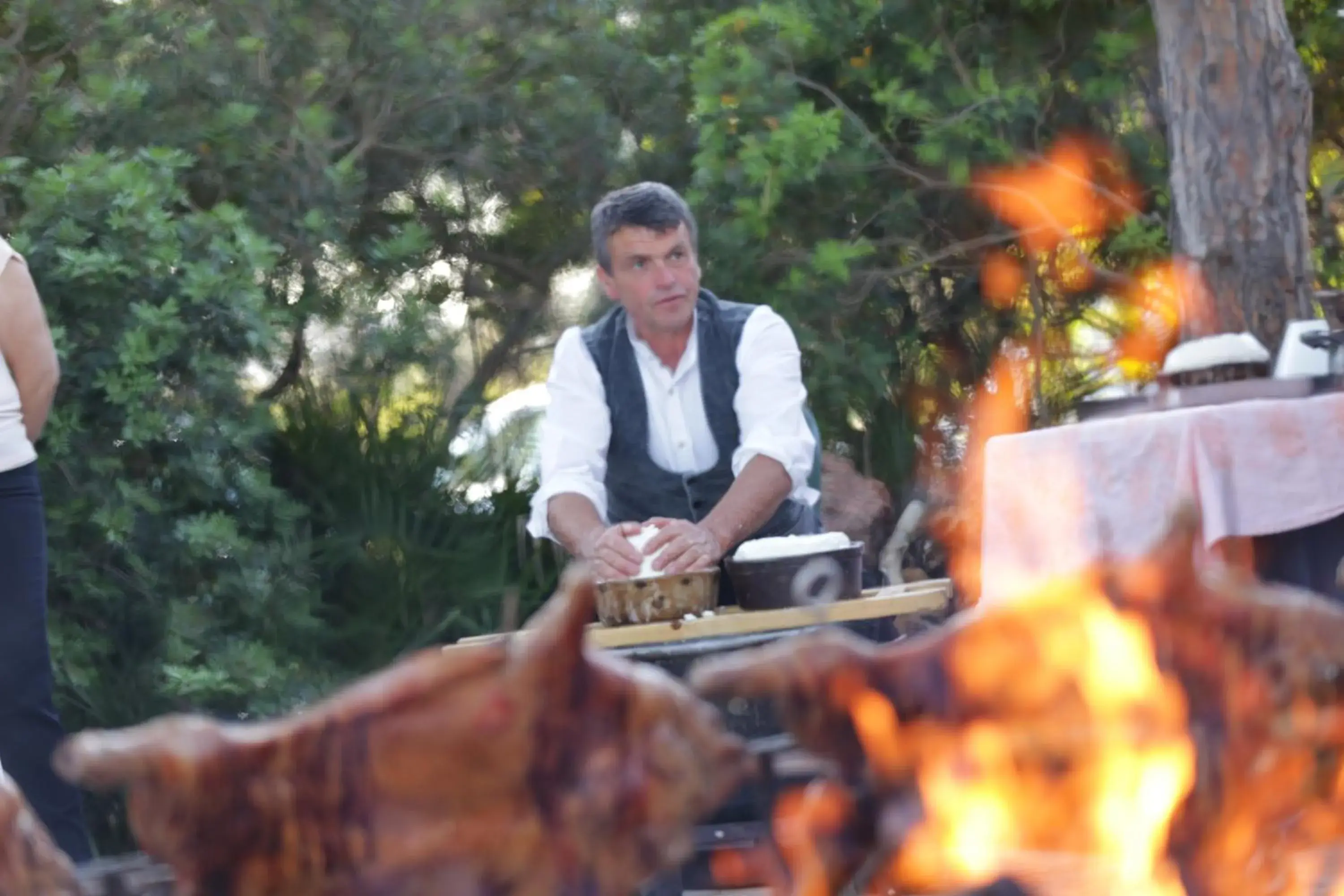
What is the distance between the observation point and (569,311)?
7.88m

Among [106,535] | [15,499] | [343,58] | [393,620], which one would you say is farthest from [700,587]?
[343,58]

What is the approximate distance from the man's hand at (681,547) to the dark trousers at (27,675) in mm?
1421

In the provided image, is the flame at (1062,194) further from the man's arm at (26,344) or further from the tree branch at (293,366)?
the man's arm at (26,344)

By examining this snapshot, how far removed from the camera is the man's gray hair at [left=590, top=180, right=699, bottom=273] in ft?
13.3

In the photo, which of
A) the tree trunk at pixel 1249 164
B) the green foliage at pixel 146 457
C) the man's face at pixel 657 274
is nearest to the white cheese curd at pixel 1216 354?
the man's face at pixel 657 274

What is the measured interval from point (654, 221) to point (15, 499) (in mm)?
1519

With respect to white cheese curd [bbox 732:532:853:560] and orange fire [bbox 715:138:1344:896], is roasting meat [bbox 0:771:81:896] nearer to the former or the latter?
orange fire [bbox 715:138:1344:896]

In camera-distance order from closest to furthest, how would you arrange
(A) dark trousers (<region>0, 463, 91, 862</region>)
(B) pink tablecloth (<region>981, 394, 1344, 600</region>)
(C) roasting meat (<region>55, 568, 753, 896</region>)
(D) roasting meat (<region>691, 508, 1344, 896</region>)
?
(C) roasting meat (<region>55, 568, 753, 896</region>) < (D) roasting meat (<region>691, 508, 1344, 896</region>) < (A) dark trousers (<region>0, 463, 91, 862</region>) < (B) pink tablecloth (<region>981, 394, 1344, 600</region>)

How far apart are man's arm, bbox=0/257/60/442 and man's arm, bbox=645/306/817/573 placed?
1447 millimetres

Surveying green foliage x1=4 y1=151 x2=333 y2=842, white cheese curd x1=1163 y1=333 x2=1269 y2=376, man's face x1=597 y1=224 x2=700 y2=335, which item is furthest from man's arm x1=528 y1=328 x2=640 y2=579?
green foliage x1=4 y1=151 x2=333 y2=842

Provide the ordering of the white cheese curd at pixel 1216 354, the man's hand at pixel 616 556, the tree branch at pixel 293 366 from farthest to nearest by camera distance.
A: the tree branch at pixel 293 366, the white cheese curd at pixel 1216 354, the man's hand at pixel 616 556

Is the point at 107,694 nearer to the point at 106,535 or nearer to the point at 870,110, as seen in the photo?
the point at 106,535

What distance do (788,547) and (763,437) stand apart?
1.01 metres

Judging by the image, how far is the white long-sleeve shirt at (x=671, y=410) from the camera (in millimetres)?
4098
